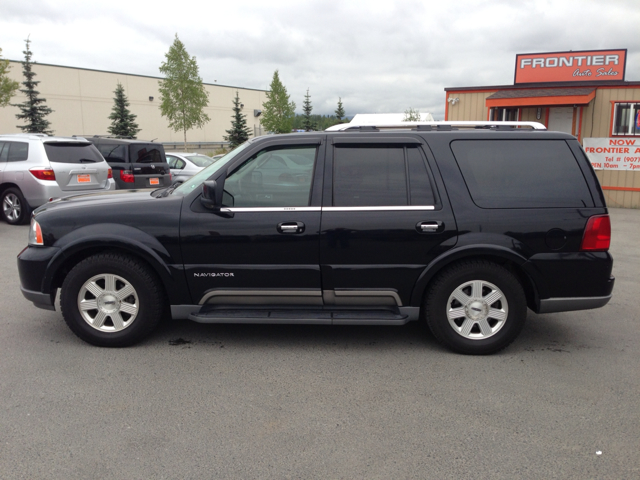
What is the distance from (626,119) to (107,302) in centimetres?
1534

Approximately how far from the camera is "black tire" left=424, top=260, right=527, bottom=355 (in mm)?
4297

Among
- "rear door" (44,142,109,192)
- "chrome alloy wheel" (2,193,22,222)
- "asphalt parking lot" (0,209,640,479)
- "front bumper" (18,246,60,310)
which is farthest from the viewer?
"chrome alloy wheel" (2,193,22,222)

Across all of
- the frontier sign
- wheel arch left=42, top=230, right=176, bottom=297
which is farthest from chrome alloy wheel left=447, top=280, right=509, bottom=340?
the frontier sign

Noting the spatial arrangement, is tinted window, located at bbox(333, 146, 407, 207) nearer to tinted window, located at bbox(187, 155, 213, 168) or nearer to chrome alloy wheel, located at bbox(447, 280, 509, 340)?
chrome alloy wheel, located at bbox(447, 280, 509, 340)

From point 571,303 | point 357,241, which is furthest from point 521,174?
point 357,241

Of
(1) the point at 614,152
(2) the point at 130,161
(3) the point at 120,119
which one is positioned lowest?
(2) the point at 130,161

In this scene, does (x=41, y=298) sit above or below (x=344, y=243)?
below

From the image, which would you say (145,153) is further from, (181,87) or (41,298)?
(181,87)

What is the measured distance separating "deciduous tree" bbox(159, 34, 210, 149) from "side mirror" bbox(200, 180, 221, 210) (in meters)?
35.6

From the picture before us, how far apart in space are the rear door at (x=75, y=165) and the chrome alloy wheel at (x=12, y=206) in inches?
43.3

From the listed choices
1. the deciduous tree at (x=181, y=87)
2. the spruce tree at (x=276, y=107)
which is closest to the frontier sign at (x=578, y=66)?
the deciduous tree at (x=181, y=87)

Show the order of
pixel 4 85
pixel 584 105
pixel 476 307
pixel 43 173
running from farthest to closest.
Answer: pixel 4 85
pixel 584 105
pixel 43 173
pixel 476 307

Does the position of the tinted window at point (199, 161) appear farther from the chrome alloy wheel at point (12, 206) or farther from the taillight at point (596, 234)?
the taillight at point (596, 234)

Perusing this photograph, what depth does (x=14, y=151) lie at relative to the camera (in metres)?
10.9
